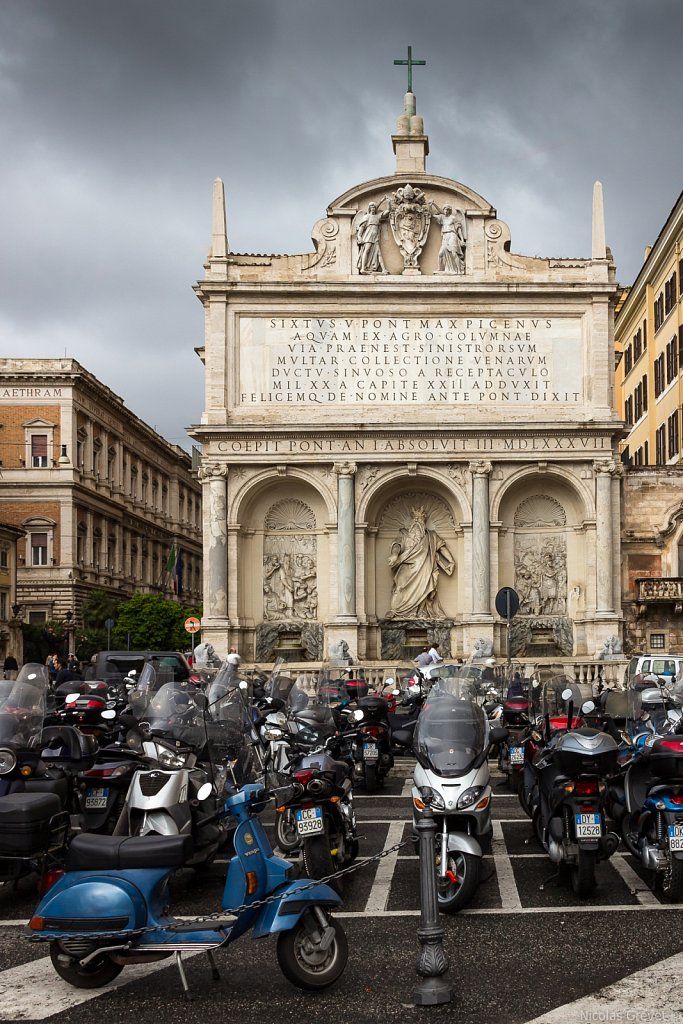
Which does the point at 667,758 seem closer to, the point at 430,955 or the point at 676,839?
the point at 676,839

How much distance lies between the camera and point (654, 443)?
50469 millimetres

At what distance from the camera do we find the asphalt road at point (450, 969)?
6539mm

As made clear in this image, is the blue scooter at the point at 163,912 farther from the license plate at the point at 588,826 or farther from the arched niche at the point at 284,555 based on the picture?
the arched niche at the point at 284,555

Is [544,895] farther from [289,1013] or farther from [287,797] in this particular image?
[289,1013]

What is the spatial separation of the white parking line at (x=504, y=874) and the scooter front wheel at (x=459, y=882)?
1.45 feet

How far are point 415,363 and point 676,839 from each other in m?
27.9

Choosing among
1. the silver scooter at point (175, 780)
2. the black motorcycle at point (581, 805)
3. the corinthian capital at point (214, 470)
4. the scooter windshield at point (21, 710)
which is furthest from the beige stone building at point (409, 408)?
the black motorcycle at point (581, 805)

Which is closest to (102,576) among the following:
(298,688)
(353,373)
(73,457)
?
(73,457)

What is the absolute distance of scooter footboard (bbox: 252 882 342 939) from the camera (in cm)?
668

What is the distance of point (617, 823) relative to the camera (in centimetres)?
1013

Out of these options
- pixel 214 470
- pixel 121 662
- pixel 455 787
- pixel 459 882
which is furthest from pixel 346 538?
pixel 459 882

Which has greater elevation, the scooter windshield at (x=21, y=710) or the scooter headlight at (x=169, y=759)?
the scooter windshield at (x=21, y=710)

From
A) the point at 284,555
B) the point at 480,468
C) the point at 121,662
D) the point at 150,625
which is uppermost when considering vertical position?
the point at 480,468

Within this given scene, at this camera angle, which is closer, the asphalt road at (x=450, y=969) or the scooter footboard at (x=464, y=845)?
the asphalt road at (x=450, y=969)
